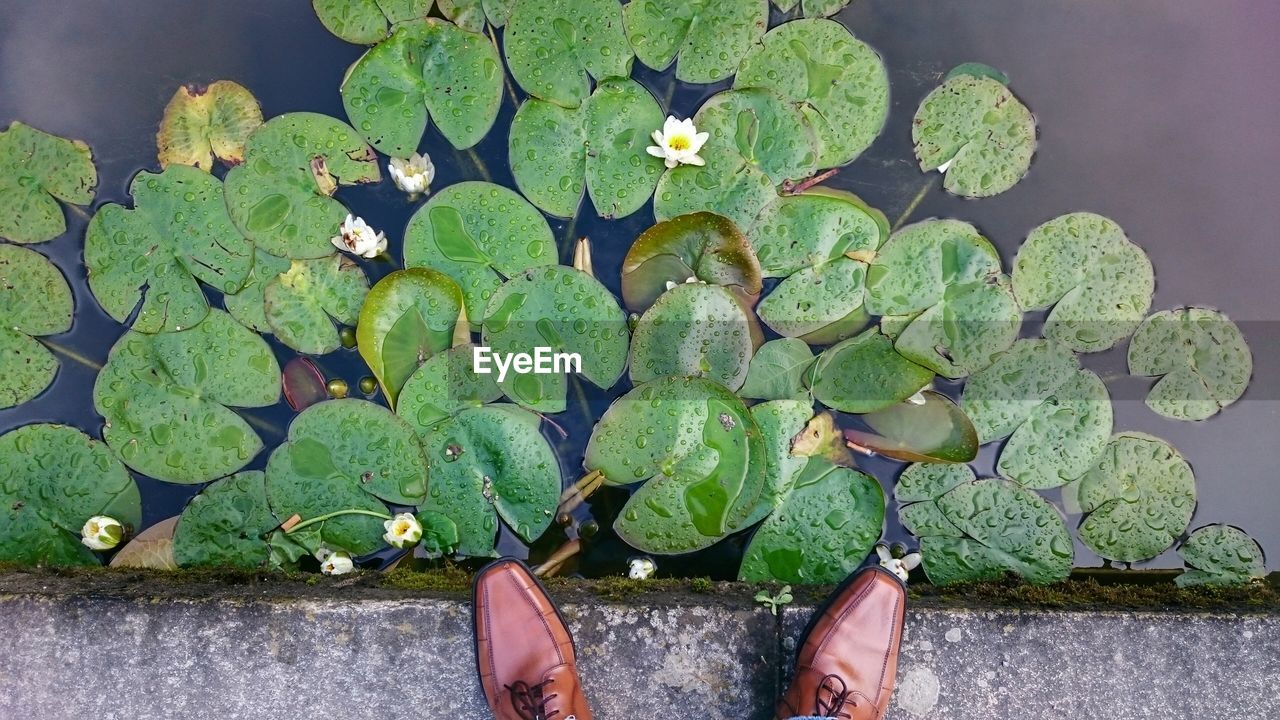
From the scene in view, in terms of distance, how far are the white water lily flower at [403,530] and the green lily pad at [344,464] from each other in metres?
0.07

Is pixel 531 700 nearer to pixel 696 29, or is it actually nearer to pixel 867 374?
pixel 867 374

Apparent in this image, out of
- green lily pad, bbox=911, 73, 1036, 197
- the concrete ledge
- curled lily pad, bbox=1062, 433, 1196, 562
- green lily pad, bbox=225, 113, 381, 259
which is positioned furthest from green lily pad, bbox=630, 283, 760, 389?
curled lily pad, bbox=1062, 433, 1196, 562

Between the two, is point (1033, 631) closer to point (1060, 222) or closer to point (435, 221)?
point (1060, 222)

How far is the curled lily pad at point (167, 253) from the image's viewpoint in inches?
70.1

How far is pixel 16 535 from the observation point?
5.98 ft

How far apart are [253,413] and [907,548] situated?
A: 2.00 m

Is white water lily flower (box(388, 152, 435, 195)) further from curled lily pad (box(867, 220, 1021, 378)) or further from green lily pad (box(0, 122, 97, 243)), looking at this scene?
curled lily pad (box(867, 220, 1021, 378))

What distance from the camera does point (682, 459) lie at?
1739 millimetres

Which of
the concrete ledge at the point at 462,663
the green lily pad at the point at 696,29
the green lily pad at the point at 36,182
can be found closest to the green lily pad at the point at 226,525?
the concrete ledge at the point at 462,663

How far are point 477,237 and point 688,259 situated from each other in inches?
24.2

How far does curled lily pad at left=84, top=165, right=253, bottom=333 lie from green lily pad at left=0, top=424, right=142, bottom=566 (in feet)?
1.32

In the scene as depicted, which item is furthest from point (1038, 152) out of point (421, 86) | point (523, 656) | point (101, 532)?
point (101, 532)

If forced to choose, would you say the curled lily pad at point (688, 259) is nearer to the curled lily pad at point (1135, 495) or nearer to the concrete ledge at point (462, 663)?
the concrete ledge at point (462, 663)

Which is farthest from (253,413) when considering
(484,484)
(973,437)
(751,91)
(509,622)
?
(973,437)
